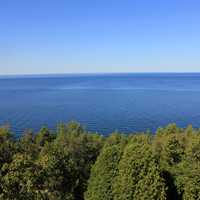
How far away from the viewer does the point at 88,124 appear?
94.1m

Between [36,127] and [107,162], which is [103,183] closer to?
[107,162]

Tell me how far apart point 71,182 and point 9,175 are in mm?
14045

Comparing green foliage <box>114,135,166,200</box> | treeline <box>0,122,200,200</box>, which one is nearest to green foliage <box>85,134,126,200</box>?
treeline <box>0,122,200,200</box>

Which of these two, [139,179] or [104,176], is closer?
[139,179]

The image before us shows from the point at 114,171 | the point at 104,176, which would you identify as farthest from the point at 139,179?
the point at 104,176

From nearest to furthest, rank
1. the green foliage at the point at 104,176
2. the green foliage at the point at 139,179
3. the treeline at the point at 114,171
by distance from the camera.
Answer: the treeline at the point at 114,171
the green foliage at the point at 139,179
the green foliage at the point at 104,176

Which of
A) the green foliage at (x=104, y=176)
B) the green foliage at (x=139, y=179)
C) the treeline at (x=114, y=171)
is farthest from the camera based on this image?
the green foliage at (x=104, y=176)

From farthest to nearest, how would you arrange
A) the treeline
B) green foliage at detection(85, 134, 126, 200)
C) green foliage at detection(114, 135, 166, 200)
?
green foliage at detection(85, 134, 126, 200), green foliage at detection(114, 135, 166, 200), the treeline

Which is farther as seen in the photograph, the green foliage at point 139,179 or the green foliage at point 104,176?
the green foliage at point 104,176

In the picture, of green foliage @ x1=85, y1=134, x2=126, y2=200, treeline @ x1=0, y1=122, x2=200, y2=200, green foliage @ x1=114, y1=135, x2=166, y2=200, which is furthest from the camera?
green foliage @ x1=85, y1=134, x2=126, y2=200

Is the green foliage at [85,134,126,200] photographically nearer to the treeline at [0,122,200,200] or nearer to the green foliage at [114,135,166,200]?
the treeline at [0,122,200,200]

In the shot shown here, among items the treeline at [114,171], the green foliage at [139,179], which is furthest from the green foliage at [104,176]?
the green foliage at [139,179]

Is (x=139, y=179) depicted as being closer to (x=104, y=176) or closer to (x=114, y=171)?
(x=114, y=171)

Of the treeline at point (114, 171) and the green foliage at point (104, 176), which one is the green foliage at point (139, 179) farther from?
the green foliage at point (104, 176)
